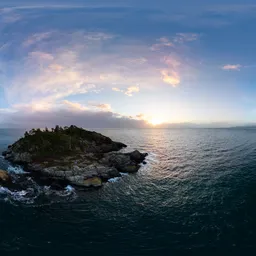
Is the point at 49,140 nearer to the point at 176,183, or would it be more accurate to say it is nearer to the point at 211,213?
the point at 176,183

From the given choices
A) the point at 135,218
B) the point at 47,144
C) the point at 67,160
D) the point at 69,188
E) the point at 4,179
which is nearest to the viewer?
the point at 135,218

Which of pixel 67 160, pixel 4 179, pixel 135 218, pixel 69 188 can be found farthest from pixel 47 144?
pixel 135 218

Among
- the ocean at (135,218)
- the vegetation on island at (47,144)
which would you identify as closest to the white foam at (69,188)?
the ocean at (135,218)

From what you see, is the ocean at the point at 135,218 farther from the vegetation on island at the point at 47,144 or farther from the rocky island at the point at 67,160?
the vegetation on island at the point at 47,144

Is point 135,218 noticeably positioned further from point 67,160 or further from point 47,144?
point 47,144

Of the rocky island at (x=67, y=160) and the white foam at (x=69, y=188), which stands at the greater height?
the rocky island at (x=67, y=160)

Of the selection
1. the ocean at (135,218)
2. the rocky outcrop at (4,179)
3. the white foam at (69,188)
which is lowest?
the ocean at (135,218)
